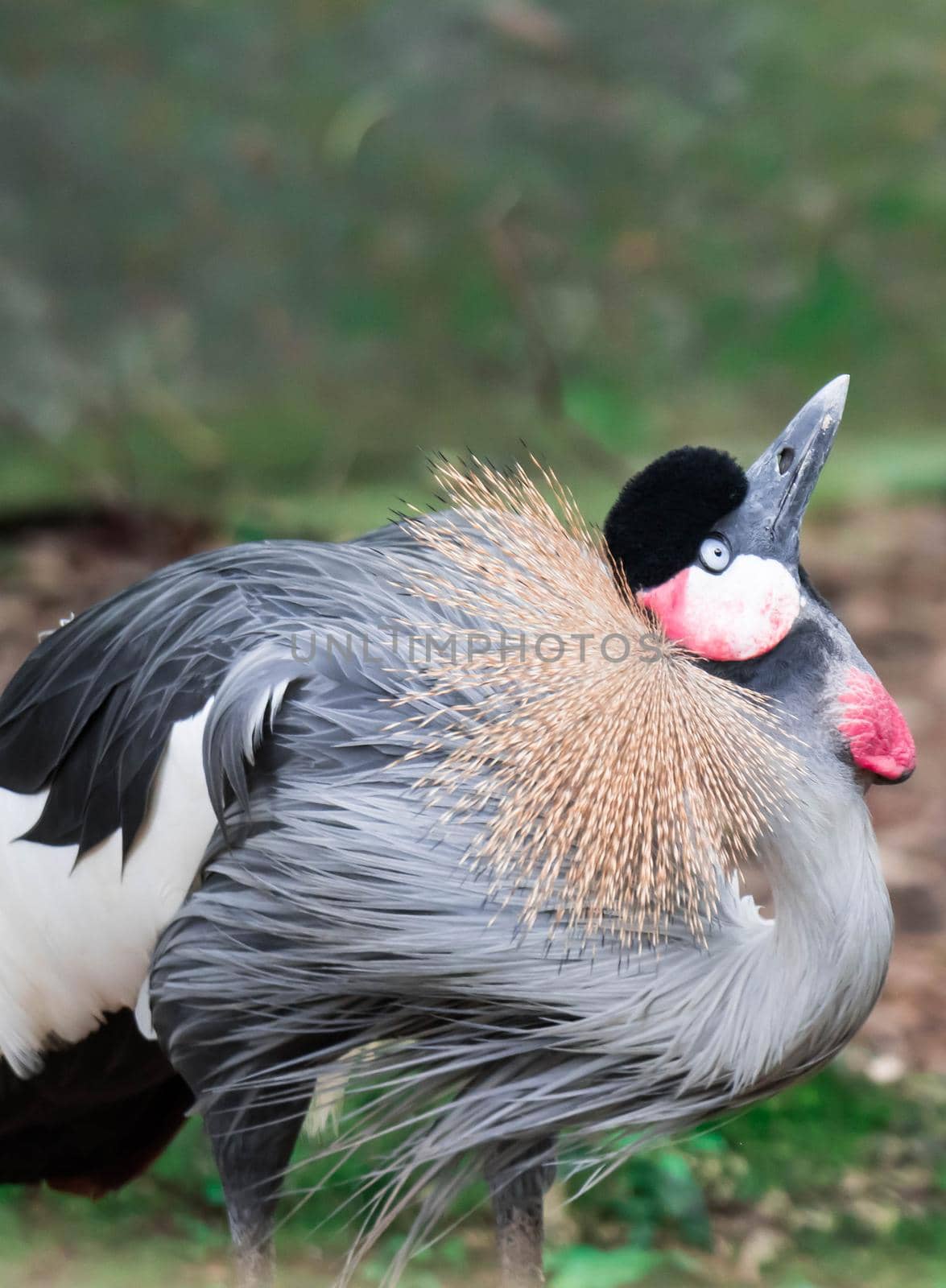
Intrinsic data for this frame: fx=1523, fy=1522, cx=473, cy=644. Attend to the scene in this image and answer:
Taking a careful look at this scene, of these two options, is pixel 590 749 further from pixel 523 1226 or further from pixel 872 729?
pixel 523 1226

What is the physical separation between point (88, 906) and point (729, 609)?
0.61m

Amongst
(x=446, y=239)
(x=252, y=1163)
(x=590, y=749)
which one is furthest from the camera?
(x=446, y=239)

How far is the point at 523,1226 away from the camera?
135cm

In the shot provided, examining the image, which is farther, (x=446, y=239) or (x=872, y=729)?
(x=446, y=239)

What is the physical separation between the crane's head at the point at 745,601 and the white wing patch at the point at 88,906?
0.38 meters

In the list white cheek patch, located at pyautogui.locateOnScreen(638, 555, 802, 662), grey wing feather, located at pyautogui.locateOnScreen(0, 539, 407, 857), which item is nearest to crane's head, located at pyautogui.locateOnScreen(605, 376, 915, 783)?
white cheek patch, located at pyautogui.locateOnScreen(638, 555, 802, 662)

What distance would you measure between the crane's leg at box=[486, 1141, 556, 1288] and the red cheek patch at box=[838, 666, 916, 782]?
50 centimetres

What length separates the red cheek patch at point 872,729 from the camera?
105 centimetres

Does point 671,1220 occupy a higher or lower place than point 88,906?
lower

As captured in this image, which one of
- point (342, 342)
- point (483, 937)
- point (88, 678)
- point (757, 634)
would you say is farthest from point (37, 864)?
point (342, 342)

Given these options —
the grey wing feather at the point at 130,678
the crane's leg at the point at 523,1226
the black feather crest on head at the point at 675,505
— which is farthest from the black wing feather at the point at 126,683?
the crane's leg at the point at 523,1226

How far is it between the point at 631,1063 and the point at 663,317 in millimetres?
3277

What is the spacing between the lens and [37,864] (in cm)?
132

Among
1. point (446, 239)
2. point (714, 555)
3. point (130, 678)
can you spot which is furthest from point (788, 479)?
point (446, 239)
